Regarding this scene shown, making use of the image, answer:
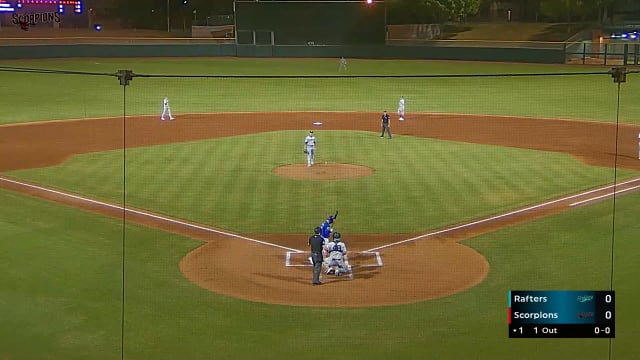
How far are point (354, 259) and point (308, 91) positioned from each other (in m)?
28.1

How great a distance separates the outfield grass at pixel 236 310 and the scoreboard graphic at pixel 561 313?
1675 millimetres

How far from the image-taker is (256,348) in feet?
32.3

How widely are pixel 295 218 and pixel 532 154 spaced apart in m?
10.4

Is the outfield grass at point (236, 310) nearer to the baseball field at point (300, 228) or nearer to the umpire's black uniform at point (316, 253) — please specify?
the baseball field at point (300, 228)

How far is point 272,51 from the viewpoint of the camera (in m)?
50.5

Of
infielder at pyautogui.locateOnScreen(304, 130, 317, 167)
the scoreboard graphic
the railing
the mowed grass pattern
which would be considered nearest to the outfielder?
the mowed grass pattern

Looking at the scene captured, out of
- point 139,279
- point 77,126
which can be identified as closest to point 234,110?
point 77,126

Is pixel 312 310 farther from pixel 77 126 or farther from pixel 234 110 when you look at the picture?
pixel 234 110

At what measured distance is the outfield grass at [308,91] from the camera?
34250mm

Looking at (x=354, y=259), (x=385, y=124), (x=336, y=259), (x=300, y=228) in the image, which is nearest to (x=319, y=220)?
(x=300, y=228)

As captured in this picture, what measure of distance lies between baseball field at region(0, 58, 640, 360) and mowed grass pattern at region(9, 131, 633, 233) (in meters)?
0.09

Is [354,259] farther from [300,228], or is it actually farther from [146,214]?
[146,214]

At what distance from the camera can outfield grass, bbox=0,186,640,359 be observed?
981 cm

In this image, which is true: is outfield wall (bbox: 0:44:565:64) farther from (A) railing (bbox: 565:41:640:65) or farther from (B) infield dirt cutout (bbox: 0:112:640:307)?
(B) infield dirt cutout (bbox: 0:112:640:307)
